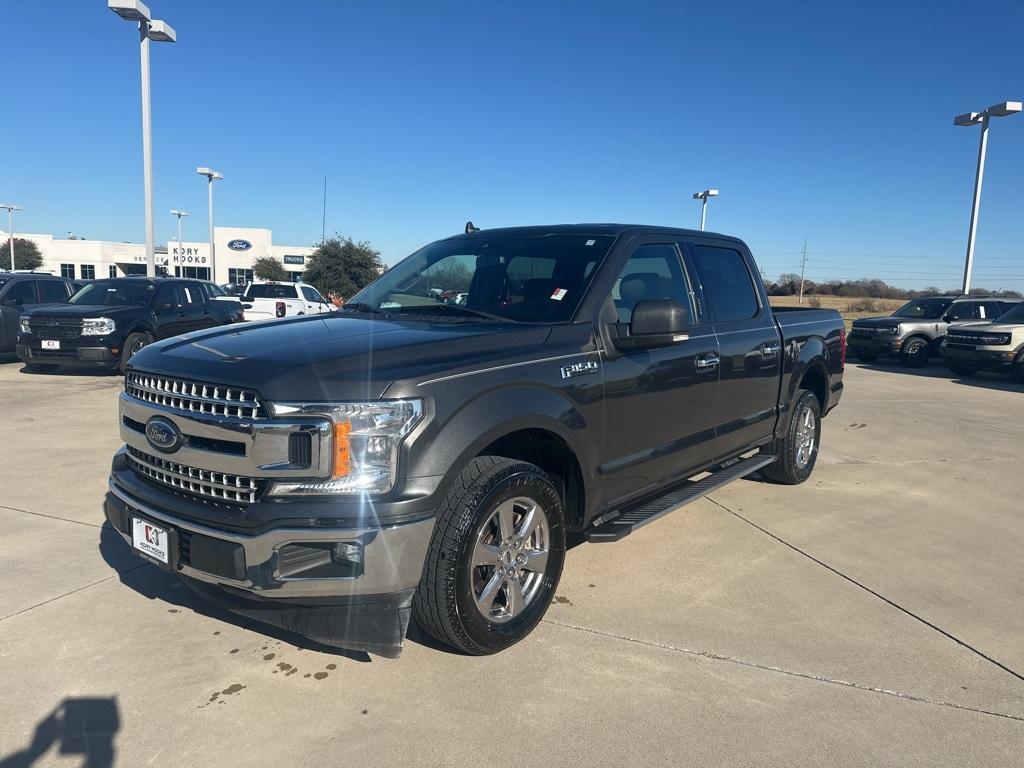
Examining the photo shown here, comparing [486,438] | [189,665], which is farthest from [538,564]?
[189,665]

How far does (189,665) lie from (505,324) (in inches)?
81.2

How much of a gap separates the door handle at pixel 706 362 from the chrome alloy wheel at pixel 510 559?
155 centimetres

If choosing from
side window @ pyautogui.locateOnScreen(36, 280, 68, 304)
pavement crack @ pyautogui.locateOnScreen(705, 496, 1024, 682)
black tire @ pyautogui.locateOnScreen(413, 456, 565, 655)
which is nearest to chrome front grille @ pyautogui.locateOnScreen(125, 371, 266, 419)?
black tire @ pyautogui.locateOnScreen(413, 456, 565, 655)

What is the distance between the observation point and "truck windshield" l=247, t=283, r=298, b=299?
66.4 feet

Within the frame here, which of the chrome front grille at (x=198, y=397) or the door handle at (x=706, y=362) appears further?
the door handle at (x=706, y=362)

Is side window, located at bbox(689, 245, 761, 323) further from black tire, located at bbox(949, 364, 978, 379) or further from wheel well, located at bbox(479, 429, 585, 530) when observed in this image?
black tire, located at bbox(949, 364, 978, 379)

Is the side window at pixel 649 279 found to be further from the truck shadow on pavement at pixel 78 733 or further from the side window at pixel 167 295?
the side window at pixel 167 295

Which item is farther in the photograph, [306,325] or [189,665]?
[306,325]

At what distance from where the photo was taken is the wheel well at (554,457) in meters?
3.34

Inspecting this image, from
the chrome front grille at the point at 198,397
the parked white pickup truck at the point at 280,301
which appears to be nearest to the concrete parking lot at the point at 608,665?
the chrome front grille at the point at 198,397

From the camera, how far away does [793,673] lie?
10.2 ft

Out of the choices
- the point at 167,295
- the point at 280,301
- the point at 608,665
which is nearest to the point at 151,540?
the point at 608,665

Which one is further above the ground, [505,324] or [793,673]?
[505,324]

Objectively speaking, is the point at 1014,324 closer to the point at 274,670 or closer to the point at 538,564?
the point at 538,564
